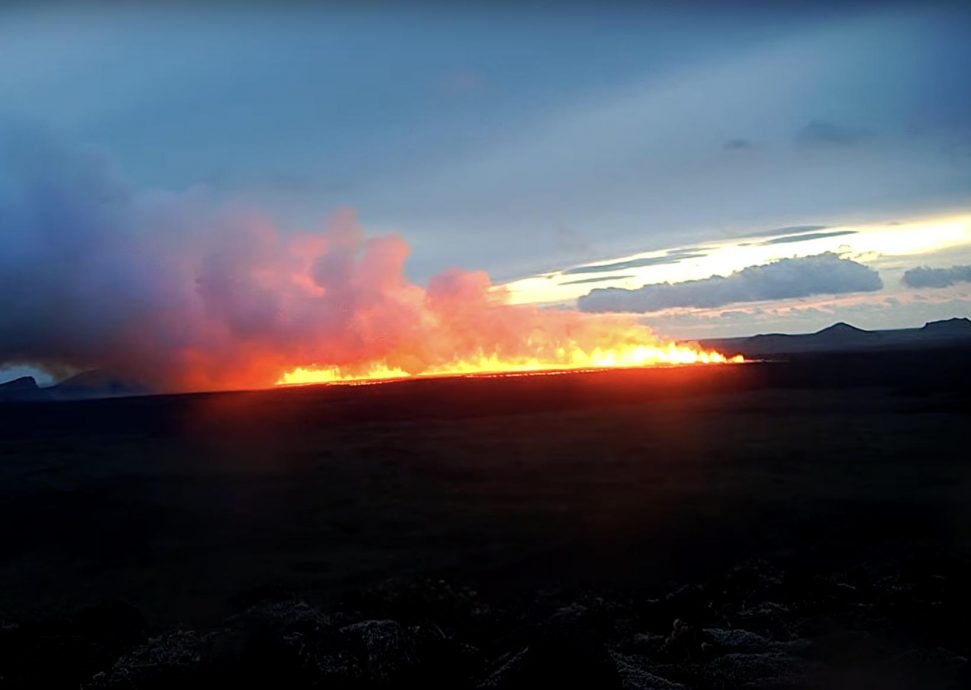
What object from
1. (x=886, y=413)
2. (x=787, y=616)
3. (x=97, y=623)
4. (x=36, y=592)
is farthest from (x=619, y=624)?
(x=886, y=413)

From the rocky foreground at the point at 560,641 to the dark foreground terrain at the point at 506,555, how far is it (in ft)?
0.21

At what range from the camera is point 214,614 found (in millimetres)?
19688

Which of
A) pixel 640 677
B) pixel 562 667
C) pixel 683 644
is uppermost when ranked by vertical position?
pixel 562 667

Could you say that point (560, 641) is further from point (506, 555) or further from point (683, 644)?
point (506, 555)

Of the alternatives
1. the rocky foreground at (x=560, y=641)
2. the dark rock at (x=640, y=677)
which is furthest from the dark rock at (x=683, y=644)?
the dark rock at (x=640, y=677)

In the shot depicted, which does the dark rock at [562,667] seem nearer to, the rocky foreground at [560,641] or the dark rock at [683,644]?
the rocky foreground at [560,641]

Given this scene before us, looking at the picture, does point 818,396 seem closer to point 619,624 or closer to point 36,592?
point 619,624

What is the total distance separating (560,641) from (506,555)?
40.9 ft

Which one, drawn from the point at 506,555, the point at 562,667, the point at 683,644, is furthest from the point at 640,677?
the point at 506,555

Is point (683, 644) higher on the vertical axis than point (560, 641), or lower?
lower

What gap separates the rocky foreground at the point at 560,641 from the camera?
1214cm

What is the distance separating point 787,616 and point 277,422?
56.4 meters

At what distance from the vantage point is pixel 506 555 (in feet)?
77.4

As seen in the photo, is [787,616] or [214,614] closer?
[787,616]
